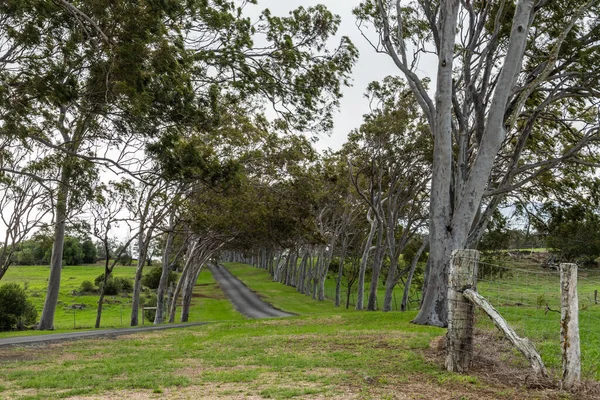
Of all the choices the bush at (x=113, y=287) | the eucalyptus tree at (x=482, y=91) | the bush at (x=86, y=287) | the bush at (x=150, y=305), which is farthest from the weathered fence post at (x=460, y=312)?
the bush at (x=86, y=287)

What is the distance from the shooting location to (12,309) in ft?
109

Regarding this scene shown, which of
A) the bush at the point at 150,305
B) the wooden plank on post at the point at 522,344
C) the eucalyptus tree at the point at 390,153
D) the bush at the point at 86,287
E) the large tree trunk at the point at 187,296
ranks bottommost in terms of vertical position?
the bush at the point at 150,305

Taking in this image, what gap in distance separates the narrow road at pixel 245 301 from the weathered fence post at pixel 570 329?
31200 millimetres

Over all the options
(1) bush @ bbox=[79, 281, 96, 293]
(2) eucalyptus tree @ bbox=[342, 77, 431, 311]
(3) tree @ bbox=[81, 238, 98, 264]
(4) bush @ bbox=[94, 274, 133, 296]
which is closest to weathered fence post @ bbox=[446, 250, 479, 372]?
(2) eucalyptus tree @ bbox=[342, 77, 431, 311]

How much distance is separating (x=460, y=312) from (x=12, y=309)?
3335 centimetres

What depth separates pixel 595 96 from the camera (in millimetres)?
16859

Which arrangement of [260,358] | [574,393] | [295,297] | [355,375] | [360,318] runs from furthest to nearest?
[295,297]
[360,318]
[260,358]
[355,375]
[574,393]

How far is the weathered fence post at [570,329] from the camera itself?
6.24 m

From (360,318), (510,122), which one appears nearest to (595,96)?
(510,122)

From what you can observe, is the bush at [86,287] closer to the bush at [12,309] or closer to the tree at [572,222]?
the bush at [12,309]

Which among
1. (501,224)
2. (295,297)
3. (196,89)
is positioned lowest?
(295,297)

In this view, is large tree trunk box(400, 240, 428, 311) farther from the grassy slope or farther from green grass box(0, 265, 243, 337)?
the grassy slope

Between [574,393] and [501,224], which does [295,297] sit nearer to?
[501,224]

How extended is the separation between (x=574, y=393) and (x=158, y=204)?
78.2 ft
